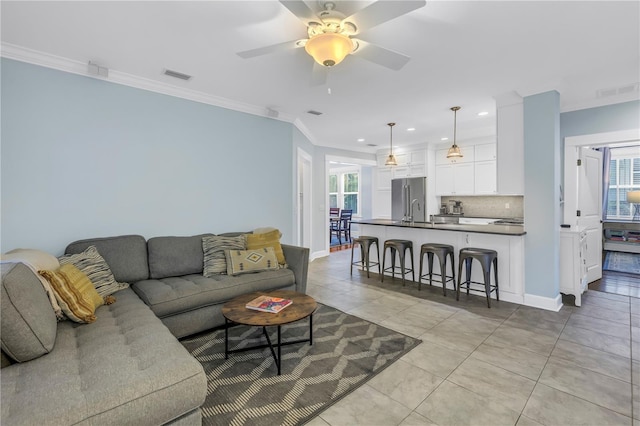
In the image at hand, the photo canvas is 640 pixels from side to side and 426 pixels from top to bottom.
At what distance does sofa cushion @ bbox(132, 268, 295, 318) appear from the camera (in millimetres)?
2565

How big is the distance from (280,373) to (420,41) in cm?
279

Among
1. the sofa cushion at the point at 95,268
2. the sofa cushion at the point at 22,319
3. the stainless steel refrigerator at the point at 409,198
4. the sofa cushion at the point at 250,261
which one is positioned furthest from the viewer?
the stainless steel refrigerator at the point at 409,198

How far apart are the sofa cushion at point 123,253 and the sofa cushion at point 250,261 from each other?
0.83 metres

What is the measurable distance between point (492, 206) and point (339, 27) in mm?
5851

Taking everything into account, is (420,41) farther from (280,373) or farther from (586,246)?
(586,246)

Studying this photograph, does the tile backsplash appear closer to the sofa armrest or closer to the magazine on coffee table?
the sofa armrest

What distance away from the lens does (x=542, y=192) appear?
348 cm

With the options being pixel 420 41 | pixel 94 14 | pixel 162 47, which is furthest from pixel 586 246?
pixel 94 14

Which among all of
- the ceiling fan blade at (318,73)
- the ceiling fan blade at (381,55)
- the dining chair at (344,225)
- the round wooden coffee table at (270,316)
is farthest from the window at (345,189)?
the ceiling fan blade at (381,55)

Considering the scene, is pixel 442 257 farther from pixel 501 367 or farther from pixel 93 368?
pixel 93 368

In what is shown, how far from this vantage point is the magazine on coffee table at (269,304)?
92.2 inches

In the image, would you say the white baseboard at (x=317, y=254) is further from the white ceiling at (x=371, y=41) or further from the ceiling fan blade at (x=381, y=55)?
the ceiling fan blade at (x=381, y=55)

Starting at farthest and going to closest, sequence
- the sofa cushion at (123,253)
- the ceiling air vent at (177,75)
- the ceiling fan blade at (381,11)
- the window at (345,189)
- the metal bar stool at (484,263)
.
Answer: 1. the window at (345,189)
2. the metal bar stool at (484,263)
3. the ceiling air vent at (177,75)
4. the sofa cushion at (123,253)
5. the ceiling fan blade at (381,11)

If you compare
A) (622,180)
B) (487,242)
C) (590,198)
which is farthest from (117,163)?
(622,180)
